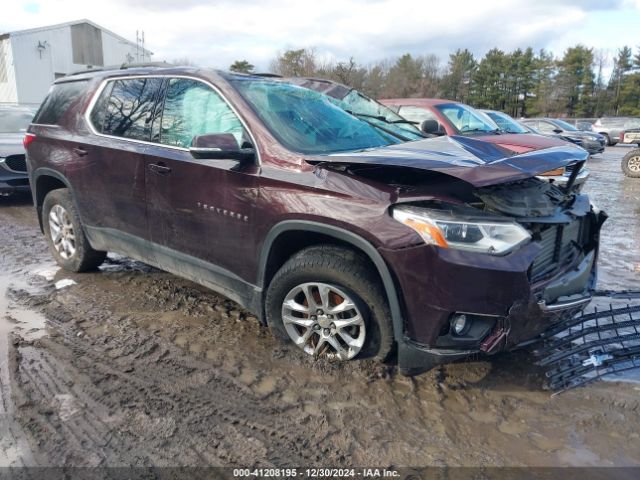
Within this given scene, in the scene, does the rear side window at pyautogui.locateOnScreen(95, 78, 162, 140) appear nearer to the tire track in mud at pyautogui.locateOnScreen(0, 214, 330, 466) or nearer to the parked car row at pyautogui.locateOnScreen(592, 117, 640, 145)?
the tire track in mud at pyautogui.locateOnScreen(0, 214, 330, 466)

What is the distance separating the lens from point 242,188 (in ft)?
10.3

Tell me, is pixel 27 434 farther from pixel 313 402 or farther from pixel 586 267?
pixel 586 267

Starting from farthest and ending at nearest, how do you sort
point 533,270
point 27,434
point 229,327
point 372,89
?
point 372,89 < point 229,327 < point 533,270 < point 27,434

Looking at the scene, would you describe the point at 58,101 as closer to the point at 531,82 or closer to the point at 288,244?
the point at 288,244

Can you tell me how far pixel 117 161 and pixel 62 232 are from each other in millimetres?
1399

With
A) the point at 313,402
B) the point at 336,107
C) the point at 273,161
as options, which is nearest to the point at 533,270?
the point at 313,402

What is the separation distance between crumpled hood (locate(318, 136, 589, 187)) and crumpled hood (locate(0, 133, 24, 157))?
697 centimetres

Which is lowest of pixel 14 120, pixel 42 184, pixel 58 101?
pixel 42 184

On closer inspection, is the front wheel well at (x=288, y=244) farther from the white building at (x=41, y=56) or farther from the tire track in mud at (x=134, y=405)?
the white building at (x=41, y=56)

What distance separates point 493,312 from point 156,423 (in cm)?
185


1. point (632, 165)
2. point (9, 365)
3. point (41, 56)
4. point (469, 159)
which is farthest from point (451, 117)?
point (41, 56)

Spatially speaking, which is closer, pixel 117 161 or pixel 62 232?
pixel 117 161

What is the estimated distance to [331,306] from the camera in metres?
2.99

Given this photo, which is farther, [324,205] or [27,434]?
[324,205]
